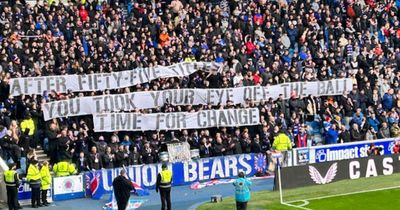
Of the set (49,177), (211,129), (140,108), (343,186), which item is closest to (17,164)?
(49,177)

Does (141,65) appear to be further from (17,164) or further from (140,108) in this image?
(17,164)

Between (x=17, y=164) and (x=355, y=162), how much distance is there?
40.9 feet

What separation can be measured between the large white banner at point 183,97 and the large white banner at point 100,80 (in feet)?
2.93

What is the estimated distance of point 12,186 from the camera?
31422mm

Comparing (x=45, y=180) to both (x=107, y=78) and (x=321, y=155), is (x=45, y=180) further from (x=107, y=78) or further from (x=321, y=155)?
(x=321, y=155)

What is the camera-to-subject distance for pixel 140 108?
124ft

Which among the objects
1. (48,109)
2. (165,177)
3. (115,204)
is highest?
(48,109)

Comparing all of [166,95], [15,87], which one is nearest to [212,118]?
[166,95]

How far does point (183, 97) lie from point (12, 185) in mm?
9584

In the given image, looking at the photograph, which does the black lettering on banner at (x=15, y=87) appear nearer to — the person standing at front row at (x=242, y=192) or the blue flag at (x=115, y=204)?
the blue flag at (x=115, y=204)

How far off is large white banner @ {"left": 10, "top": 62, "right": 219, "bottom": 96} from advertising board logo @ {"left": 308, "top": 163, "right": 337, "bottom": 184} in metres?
8.06

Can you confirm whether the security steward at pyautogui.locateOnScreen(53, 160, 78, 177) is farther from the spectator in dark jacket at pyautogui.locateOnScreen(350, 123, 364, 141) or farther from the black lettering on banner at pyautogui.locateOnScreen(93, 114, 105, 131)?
the spectator in dark jacket at pyautogui.locateOnScreen(350, 123, 364, 141)

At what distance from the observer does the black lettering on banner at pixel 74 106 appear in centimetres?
3616

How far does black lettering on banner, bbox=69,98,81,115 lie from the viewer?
119 ft
